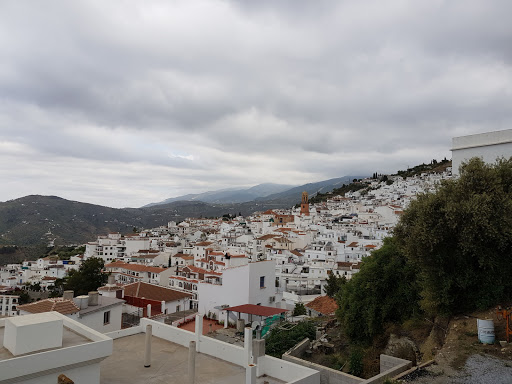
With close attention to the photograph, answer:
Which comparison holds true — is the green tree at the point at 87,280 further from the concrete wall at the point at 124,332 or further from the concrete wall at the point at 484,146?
the concrete wall at the point at 484,146

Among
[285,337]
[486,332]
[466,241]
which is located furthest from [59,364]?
[285,337]

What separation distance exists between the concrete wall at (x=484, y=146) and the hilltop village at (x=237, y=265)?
220 inches

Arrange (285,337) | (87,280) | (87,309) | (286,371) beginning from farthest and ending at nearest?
1. (87,280)
2. (285,337)
3. (87,309)
4. (286,371)

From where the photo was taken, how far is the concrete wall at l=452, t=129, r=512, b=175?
16234mm

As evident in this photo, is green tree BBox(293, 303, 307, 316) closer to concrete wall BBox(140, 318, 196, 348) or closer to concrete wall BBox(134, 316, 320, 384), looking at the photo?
concrete wall BBox(140, 318, 196, 348)

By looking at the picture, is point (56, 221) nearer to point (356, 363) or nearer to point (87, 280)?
point (87, 280)

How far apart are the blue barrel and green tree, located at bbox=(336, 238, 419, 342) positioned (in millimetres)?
3481

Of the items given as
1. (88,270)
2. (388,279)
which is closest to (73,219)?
(88,270)

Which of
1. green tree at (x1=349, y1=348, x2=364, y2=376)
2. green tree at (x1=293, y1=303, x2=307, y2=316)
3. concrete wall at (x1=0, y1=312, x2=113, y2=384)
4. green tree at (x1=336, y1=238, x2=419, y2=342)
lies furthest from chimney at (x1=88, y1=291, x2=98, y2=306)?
green tree at (x1=293, y1=303, x2=307, y2=316)

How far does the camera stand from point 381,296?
1284 centimetres

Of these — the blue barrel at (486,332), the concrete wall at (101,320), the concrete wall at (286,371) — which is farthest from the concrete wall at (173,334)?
the blue barrel at (486,332)

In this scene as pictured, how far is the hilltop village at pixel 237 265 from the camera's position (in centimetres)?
2122

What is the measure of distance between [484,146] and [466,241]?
8.83 meters

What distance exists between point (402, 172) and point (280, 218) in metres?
52.4
